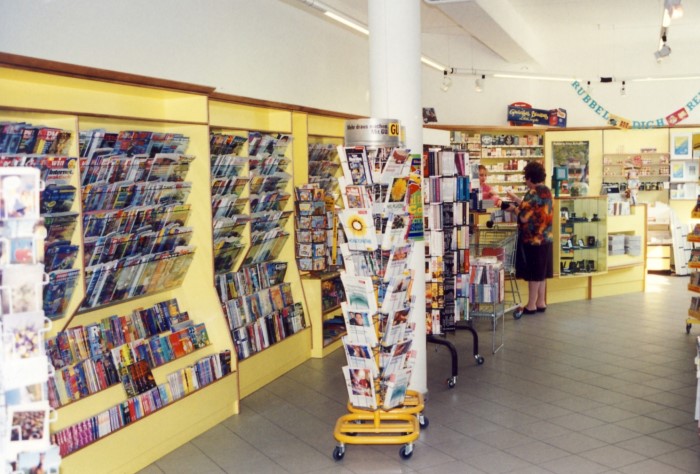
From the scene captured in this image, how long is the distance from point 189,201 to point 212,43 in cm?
128

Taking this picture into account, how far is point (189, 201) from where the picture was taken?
5.71m

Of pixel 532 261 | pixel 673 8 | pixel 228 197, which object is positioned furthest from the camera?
pixel 532 261

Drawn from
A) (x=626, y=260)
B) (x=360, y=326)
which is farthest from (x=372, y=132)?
(x=626, y=260)

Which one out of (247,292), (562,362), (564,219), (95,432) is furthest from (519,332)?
(95,432)

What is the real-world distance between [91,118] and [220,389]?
7.44 ft

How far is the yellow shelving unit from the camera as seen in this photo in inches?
170

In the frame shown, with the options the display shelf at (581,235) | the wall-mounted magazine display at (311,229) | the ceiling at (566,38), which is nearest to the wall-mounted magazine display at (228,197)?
the wall-mounted magazine display at (311,229)

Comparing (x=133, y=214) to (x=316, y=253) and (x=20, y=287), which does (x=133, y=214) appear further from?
(x=316, y=253)

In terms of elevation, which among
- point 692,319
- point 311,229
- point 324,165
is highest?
point 324,165

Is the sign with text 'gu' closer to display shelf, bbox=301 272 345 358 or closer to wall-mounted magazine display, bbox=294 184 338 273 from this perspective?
wall-mounted magazine display, bbox=294 184 338 273

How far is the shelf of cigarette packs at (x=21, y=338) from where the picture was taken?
8.16ft

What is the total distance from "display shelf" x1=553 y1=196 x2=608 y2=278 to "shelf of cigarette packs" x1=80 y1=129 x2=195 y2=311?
616cm

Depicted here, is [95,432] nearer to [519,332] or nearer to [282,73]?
[282,73]

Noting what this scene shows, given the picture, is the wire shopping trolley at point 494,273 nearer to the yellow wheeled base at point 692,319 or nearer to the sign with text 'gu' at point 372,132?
the yellow wheeled base at point 692,319
